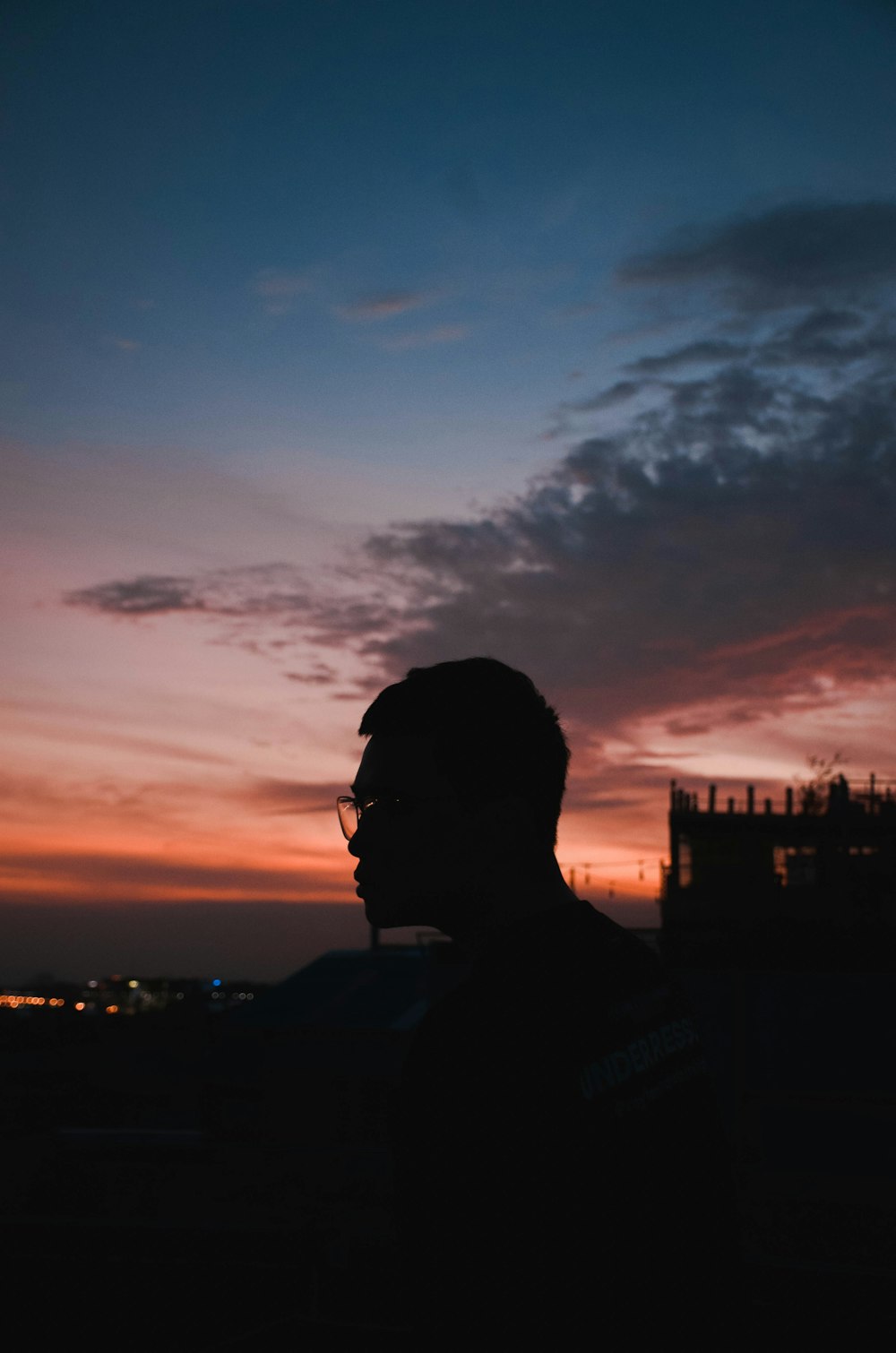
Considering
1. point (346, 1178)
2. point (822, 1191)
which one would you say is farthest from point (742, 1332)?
point (346, 1178)

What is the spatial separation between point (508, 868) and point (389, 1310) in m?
7.53

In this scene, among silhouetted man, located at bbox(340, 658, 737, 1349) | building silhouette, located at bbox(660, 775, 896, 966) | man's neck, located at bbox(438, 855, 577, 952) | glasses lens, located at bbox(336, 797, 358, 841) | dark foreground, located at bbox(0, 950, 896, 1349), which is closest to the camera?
silhouetted man, located at bbox(340, 658, 737, 1349)

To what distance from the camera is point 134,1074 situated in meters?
37.4

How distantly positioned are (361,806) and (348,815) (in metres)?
0.09

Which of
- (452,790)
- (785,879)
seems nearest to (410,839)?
(452,790)

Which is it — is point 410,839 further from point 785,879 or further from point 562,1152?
point 785,879

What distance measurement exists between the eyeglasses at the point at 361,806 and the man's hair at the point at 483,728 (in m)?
0.08

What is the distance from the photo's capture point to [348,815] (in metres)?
2.03

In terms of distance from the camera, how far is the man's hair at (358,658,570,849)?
186 centimetres

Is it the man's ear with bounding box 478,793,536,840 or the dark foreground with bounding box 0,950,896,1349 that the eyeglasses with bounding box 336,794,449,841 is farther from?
the dark foreground with bounding box 0,950,896,1349

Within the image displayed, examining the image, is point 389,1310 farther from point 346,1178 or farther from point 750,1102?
point 346,1178

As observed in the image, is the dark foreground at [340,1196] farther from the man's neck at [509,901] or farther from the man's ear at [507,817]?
the man's ear at [507,817]

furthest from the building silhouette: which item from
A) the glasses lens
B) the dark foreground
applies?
the glasses lens

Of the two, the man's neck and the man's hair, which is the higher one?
the man's hair
